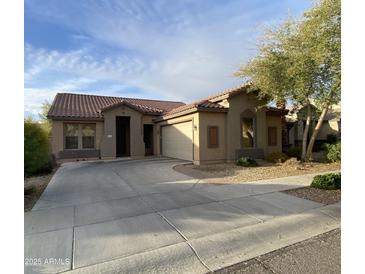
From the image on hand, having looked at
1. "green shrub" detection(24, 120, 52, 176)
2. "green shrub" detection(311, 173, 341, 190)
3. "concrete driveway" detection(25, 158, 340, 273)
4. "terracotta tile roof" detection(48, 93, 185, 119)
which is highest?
"terracotta tile roof" detection(48, 93, 185, 119)

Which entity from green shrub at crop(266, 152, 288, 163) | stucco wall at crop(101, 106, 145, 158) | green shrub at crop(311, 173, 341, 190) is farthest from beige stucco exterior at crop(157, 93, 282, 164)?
green shrub at crop(311, 173, 341, 190)

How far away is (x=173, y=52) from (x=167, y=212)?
12100 millimetres

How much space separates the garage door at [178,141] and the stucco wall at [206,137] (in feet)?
3.44

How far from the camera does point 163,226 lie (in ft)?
16.3

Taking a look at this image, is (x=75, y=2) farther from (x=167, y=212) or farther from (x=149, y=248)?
(x=149, y=248)

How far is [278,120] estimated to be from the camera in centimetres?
1678

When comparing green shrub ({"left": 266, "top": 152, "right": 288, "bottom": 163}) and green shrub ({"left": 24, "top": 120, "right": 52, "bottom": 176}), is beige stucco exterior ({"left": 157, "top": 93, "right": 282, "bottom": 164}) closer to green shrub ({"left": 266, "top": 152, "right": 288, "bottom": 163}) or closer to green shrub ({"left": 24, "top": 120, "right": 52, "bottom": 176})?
green shrub ({"left": 266, "top": 152, "right": 288, "bottom": 163})

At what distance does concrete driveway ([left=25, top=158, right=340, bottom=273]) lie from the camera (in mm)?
3746

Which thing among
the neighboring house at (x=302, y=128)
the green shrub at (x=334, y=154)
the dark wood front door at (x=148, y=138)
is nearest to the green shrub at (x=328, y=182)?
the green shrub at (x=334, y=154)

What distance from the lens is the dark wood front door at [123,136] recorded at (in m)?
19.8

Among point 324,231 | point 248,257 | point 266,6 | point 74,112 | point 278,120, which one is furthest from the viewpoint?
point 74,112

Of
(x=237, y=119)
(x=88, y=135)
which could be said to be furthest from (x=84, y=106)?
(x=237, y=119)

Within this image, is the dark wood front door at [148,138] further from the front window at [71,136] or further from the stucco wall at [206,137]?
the stucco wall at [206,137]
